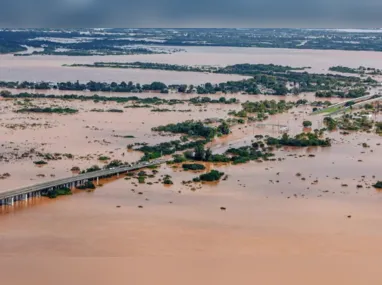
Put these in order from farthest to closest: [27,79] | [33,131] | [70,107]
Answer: [27,79] → [70,107] → [33,131]

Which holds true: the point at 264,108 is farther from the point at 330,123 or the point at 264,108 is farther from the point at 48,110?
the point at 48,110

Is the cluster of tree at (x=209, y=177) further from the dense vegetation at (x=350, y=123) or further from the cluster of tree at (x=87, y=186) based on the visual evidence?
the dense vegetation at (x=350, y=123)

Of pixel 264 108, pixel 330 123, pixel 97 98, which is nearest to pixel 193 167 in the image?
pixel 330 123

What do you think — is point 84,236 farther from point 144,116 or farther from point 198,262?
point 144,116

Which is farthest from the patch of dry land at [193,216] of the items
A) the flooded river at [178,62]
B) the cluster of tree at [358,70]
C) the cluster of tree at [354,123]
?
the cluster of tree at [358,70]

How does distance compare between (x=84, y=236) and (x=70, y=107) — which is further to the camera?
(x=70, y=107)

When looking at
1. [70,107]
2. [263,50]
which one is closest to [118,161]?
[70,107]

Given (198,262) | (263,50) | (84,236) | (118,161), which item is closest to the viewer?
(198,262)
